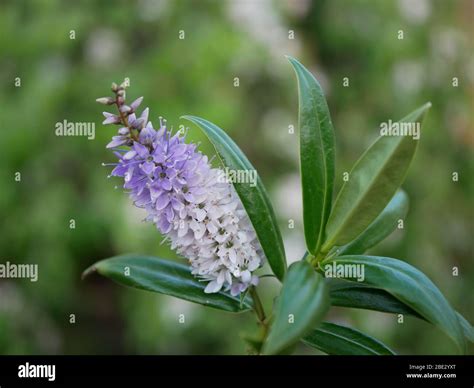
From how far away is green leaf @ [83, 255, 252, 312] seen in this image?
2.66 ft

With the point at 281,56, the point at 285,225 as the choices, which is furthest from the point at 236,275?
the point at 281,56

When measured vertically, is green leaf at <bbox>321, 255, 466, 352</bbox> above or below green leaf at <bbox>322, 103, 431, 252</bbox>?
below

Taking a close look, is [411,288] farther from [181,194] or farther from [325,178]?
[181,194]

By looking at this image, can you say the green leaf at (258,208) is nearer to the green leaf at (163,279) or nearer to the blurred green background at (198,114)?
the green leaf at (163,279)

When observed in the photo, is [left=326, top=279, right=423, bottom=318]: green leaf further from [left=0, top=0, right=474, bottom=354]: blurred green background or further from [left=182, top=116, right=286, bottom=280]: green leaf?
[left=0, top=0, right=474, bottom=354]: blurred green background

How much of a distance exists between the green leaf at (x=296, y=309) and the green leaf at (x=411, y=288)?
0.07 meters

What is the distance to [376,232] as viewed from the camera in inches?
34.9

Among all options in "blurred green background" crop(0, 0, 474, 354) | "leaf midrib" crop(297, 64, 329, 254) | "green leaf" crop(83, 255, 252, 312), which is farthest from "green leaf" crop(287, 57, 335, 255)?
"blurred green background" crop(0, 0, 474, 354)

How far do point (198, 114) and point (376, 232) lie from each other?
4.63 ft

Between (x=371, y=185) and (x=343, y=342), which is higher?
(x=371, y=185)

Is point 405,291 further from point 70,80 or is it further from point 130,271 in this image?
point 70,80

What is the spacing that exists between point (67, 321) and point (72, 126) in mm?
669

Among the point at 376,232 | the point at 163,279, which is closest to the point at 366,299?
the point at 376,232

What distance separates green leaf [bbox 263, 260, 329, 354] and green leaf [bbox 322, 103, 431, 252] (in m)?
0.08
